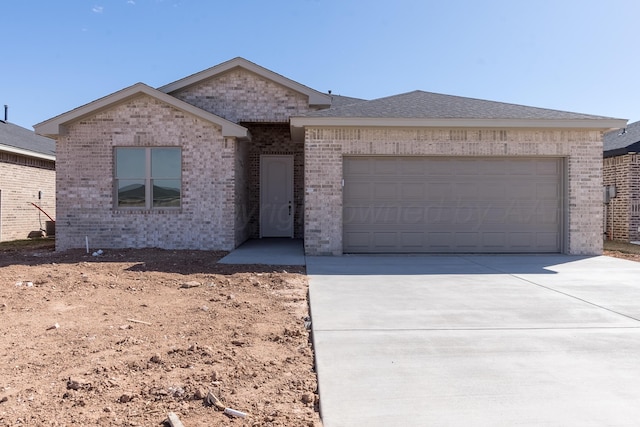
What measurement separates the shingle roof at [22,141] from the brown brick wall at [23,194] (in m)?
0.41

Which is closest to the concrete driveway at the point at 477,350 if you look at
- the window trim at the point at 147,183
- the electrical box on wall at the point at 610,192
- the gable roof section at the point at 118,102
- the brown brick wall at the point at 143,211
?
the brown brick wall at the point at 143,211

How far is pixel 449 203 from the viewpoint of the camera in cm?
1136

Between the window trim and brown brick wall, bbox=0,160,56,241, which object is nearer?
the window trim

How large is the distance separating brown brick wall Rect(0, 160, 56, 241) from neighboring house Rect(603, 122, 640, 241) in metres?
21.0

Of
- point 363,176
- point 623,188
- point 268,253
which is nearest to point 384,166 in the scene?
point 363,176

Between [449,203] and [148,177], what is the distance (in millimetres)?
7960

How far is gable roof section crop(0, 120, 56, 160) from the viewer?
616 inches

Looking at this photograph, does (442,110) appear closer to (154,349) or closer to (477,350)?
(477,350)

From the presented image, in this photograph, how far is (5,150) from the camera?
49.8 feet

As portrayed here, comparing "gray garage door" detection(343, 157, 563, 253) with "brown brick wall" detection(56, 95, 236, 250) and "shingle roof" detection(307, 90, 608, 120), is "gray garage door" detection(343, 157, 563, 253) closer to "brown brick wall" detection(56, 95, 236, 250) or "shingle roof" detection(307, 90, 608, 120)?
"shingle roof" detection(307, 90, 608, 120)

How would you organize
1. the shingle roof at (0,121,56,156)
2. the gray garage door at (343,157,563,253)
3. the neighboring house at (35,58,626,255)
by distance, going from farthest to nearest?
the shingle roof at (0,121,56,156)
the gray garage door at (343,157,563,253)
the neighboring house at (35,58,626,255)

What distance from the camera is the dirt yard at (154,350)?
3148mm

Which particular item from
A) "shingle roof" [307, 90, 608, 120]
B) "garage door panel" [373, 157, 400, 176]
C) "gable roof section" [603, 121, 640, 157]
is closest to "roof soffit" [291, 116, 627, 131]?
"shingle roof" [307, 90, 608, 120]

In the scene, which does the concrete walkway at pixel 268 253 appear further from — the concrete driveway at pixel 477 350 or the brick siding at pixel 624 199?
the brick siding at pixel 624 199
